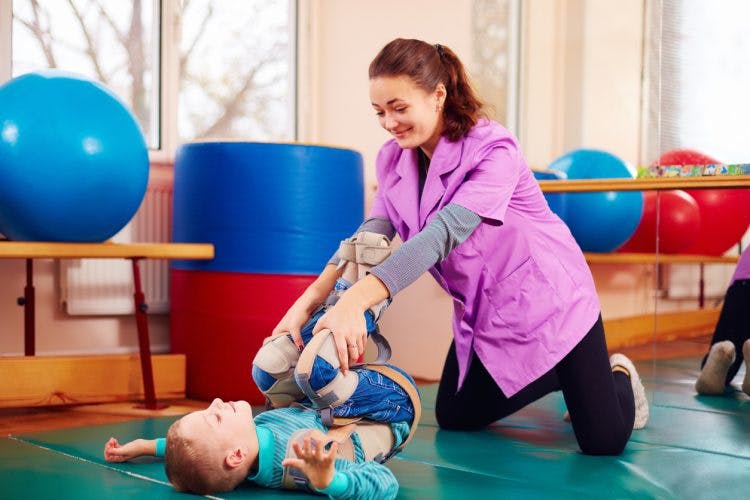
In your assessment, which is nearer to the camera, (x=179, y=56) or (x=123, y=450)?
(x=123, y=450)

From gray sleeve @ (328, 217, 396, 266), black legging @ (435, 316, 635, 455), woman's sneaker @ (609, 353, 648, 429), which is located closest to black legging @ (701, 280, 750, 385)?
woman's sneaker @ (609, 353, 648, 429)

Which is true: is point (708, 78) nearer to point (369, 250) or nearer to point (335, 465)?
point (369, 250)

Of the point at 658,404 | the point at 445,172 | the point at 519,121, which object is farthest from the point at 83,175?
the point at 519,121

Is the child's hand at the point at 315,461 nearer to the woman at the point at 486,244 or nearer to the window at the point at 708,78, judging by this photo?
the woman at the point at 486,244

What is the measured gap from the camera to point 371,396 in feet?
5.83

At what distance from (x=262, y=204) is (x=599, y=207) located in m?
1.76

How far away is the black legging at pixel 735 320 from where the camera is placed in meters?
2.99

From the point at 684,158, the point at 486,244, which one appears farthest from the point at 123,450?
the point at 684,158

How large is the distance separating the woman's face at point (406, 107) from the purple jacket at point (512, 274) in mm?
87

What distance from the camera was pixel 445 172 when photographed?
198 cm

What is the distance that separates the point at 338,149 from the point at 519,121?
7.39 ft

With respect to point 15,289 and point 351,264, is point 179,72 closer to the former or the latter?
point 15,289

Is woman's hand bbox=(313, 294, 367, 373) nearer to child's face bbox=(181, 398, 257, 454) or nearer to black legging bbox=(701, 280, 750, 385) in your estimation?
child's face bbox=(181, 398, 257, 454)

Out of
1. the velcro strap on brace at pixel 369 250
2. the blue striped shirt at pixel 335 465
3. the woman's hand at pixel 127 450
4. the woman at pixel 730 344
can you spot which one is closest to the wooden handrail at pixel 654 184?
the woman at pixel 730 344
